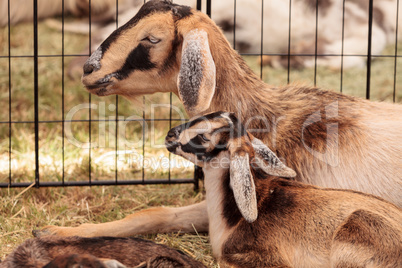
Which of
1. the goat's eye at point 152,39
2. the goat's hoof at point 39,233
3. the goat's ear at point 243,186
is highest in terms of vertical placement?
the goat's eye at point 152,39

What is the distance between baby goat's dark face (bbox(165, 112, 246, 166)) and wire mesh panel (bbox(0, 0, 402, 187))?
81 cm

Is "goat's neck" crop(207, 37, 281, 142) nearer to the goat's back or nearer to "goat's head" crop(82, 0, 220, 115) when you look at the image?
"goat's head" crop(82, 0, 220, 115)

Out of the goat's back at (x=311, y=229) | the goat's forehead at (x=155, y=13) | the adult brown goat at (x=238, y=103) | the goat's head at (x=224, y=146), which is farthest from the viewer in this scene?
the goat's forehead at (x=155, y=13)

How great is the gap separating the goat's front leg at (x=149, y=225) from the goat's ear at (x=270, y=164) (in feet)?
2.85

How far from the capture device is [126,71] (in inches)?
164

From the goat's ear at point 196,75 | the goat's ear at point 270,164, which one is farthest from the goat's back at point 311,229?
the goat's ear at point 196,75

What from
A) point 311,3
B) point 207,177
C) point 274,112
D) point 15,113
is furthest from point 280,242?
point 311,3

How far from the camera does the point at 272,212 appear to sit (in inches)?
142

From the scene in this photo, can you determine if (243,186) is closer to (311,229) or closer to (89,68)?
(311,229)

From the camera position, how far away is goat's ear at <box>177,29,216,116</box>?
3908 millimetres

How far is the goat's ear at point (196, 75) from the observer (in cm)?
391

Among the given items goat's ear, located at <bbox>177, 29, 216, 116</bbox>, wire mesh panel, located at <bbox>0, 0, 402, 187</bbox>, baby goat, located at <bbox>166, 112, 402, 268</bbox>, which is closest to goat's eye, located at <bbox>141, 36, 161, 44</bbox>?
goat's ear, located at <bbox>177, 29, 216, 116</bbox>

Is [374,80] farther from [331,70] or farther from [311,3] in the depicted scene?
[311,3]

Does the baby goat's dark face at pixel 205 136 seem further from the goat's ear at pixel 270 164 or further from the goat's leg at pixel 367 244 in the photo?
the goat's leg at pixel 367 244
